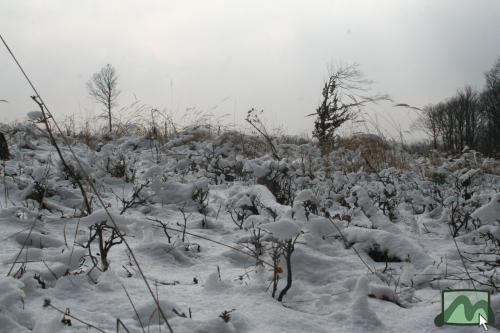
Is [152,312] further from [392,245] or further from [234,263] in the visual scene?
[392,245]

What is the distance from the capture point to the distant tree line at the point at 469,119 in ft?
114

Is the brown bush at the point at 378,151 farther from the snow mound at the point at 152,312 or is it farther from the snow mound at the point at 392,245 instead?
the snow mound at the point at 152,312

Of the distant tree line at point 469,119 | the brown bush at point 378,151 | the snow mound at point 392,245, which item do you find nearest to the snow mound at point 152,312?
the snow mound at point 392,245

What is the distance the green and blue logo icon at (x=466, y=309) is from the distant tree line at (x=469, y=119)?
119 feet

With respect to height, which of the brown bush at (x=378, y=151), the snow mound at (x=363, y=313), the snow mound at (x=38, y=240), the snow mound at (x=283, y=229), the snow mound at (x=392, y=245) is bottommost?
the snow mound at (x=363, y=313)

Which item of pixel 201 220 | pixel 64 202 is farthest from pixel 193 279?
pixel 64 202

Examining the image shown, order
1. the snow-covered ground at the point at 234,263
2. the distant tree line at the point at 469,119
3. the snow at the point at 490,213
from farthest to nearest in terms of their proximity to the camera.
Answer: the distant tree line at the point at 469,119
the snow at the point at 490,213
the snow-covered ground at the point at 234,263

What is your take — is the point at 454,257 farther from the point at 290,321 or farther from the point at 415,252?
the point at 290,321

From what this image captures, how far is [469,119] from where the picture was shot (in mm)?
38500

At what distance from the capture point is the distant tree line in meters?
34.8

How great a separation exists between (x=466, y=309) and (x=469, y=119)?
42.0 meters

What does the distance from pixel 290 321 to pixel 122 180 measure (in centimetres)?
277

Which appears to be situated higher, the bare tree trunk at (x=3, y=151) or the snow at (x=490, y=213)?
the bare tree trunk at (x=3, y=151)

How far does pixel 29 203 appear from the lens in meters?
2.72
